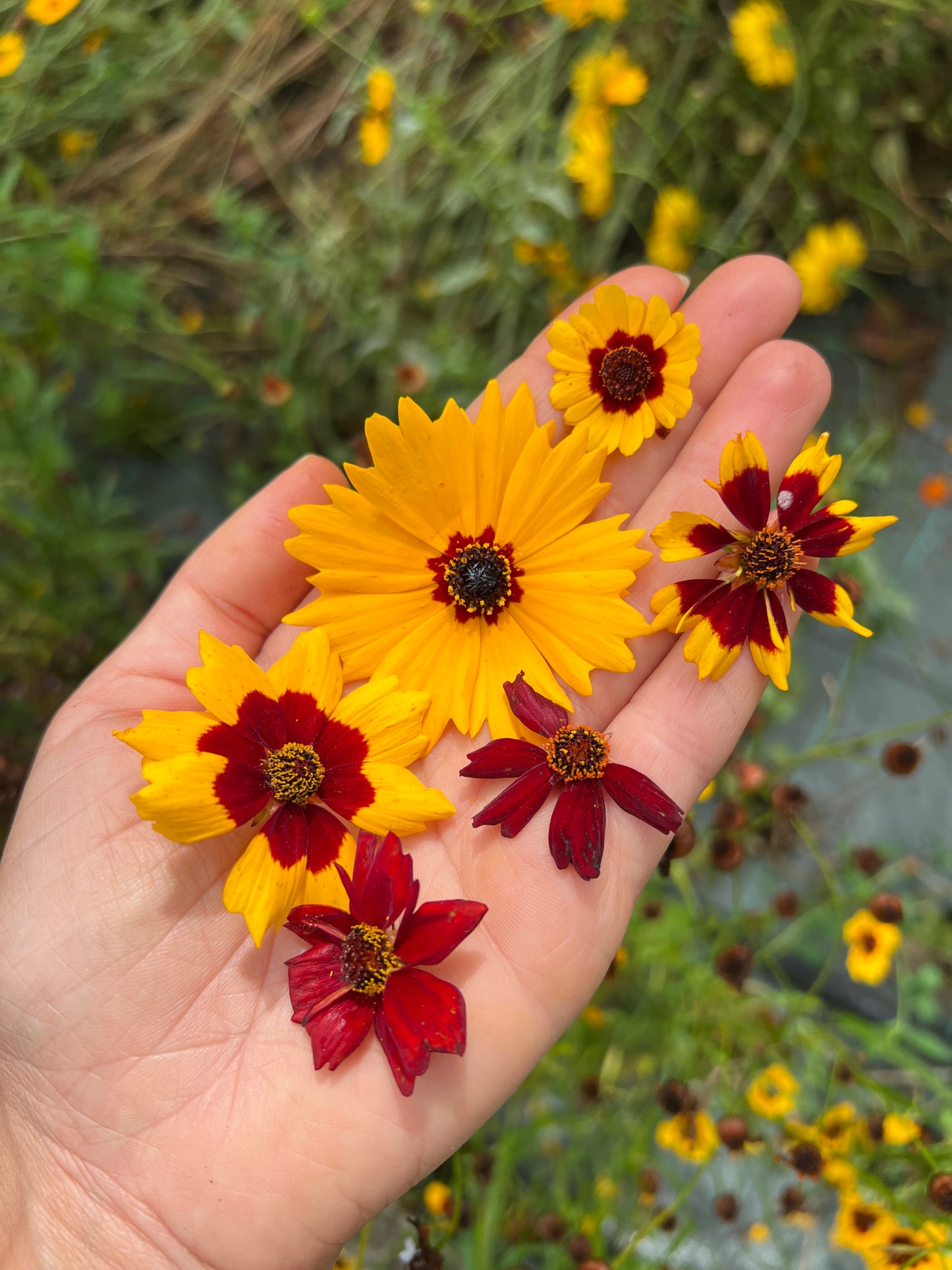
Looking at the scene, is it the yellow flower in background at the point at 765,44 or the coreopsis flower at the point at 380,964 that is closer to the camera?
the coreopsis flower at the point at 380,964

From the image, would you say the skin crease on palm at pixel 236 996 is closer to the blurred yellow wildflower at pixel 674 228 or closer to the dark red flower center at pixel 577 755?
the dark red flower center at pixel 577 755

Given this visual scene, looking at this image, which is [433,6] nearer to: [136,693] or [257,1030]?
[136,693]

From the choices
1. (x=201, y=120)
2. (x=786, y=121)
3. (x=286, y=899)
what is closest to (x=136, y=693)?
(x=286, y=899)

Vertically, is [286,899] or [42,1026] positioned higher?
[286,899]

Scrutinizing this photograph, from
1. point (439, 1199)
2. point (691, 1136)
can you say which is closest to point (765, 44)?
point (691, 1136)

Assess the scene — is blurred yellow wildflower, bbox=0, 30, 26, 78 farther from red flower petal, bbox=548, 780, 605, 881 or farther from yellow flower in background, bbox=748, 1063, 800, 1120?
yellow flower in background, bbox=748, 1063, 800, 1120

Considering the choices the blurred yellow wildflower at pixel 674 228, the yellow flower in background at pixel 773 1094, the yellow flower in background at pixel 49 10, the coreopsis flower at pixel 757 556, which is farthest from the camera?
the blurred yellow wildflower at pixel 674 228

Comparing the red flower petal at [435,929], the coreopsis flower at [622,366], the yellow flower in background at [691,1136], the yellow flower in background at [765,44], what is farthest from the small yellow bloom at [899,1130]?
the yellow flower in background at [765,44]

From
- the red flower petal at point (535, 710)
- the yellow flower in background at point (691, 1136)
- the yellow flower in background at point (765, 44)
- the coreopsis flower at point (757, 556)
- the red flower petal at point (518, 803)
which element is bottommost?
the yellow flower in background at point (691, 1136)
